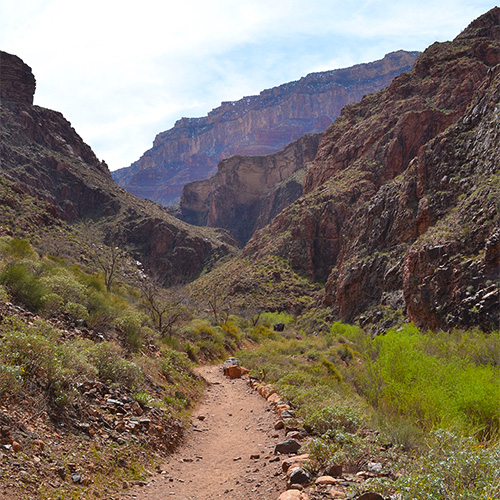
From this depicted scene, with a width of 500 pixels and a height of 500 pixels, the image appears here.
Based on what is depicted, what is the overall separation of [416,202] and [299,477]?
38901 millimetres

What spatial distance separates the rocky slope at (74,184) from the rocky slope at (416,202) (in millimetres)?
21465

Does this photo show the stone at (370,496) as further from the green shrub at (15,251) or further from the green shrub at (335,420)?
the green shrub at (15,251)

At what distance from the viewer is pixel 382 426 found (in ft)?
21.0

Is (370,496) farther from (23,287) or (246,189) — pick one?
(246,189)

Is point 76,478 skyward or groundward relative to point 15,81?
groundward

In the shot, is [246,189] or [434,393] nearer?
[434,393]

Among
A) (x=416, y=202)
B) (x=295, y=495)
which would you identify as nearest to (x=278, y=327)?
(x=416, y=202)

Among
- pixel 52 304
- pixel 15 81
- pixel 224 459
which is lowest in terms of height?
pixel 224 459

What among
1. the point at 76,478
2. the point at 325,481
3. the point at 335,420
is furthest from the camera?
the point at 335,420

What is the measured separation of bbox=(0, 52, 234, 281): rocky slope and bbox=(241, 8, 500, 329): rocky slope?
21.5 meters

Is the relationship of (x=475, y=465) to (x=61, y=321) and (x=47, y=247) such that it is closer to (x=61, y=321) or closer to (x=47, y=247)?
(x=61, y=321)

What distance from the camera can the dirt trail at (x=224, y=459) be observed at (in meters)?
5.26

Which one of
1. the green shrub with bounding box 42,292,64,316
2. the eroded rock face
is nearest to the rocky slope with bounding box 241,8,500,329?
the green shrub with bounding box 42,292,64,316

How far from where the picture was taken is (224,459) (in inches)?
278
